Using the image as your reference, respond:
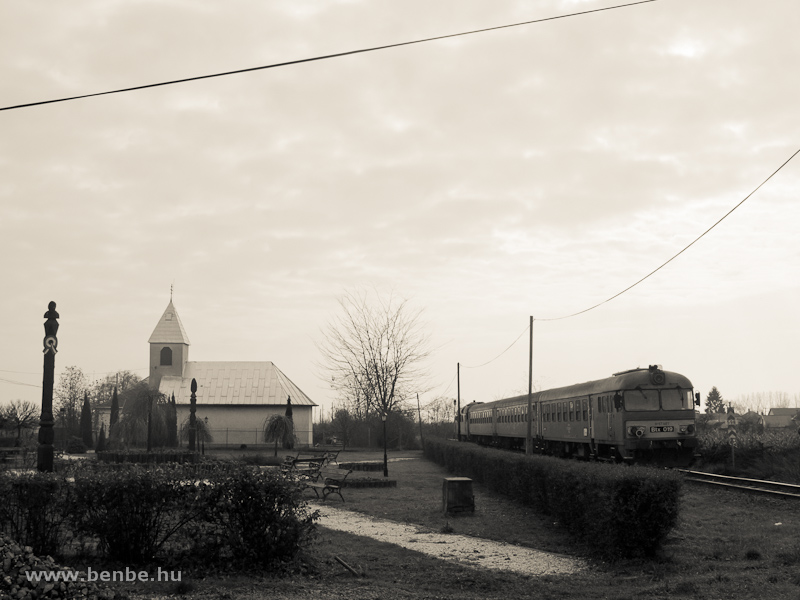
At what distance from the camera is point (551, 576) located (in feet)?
32.0

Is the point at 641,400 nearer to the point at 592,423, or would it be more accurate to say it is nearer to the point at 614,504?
the point at 592,423

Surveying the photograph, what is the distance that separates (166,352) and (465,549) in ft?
198

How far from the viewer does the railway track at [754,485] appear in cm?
1680

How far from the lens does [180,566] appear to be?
9.54m

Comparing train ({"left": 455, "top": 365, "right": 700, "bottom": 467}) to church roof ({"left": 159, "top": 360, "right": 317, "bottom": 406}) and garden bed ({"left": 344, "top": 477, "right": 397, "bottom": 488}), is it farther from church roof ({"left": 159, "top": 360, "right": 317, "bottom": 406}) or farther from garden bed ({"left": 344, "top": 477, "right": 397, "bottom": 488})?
church roof ({"left": 159, "top": 360, "right": 317, "bottom": 406})

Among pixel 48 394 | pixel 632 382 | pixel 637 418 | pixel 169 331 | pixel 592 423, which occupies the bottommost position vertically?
pixel 592 423

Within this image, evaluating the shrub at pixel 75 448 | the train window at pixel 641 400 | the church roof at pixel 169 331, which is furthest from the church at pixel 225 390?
the train window at pixel 641 400

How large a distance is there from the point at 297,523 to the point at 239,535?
0.74 metres

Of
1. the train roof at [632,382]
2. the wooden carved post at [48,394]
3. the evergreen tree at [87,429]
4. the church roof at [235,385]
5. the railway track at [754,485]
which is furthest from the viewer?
the church roof at [235,385]

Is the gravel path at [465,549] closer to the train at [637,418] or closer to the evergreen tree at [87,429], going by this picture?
the train at [637,418]

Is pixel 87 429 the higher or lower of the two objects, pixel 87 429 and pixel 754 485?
the higher

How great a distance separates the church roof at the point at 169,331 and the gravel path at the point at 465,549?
5641 cm

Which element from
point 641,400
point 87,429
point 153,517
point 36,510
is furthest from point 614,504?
point 87,429

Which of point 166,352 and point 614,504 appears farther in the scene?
point 166,352
